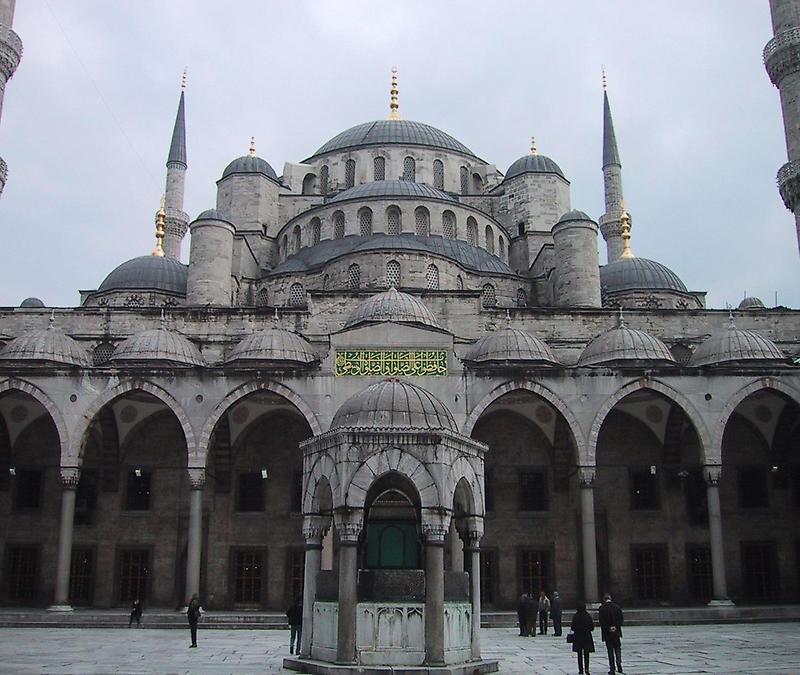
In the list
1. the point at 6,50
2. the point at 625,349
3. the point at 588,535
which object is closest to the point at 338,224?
the point at 6,50

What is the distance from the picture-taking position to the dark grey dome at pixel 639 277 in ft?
93.8

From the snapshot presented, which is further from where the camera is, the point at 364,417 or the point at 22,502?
the point at 22,502

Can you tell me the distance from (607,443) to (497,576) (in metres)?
4.21

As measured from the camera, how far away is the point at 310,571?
32.3 ft

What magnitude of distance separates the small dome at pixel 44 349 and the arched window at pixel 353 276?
7610 mm

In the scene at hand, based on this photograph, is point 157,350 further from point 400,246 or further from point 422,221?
point 422,221

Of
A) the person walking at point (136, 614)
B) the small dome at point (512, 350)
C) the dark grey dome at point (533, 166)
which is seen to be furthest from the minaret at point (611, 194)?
the person walking at point (136, 614)

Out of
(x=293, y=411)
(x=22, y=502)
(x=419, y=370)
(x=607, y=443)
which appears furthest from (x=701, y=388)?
(x=22, y=502)

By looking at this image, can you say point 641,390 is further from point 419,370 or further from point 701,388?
point 419,370

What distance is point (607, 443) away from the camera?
73.1 feet

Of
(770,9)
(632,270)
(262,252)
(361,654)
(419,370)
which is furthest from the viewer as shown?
(262,252)

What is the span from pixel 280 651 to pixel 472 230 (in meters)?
19.2

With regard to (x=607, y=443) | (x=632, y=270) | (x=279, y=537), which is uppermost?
(x=632, y=270)

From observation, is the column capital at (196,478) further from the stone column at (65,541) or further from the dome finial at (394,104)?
the dome finial at (394,104)
